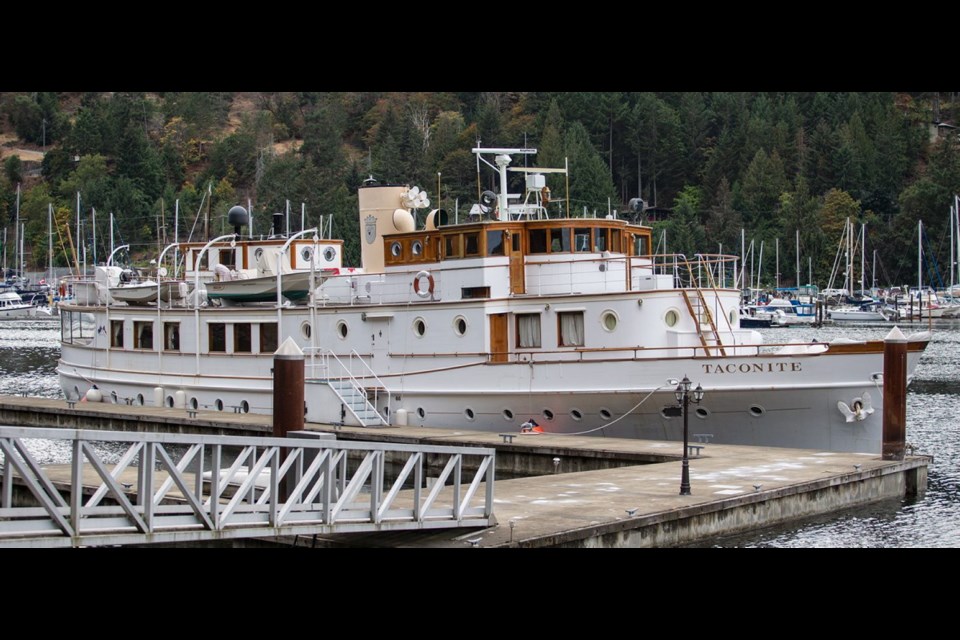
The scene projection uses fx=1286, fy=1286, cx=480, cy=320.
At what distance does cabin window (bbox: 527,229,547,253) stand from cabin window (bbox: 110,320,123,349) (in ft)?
51.2

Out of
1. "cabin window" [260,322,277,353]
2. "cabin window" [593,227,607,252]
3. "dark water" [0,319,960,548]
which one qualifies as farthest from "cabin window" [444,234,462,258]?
"dark water" [0,319,960,548]

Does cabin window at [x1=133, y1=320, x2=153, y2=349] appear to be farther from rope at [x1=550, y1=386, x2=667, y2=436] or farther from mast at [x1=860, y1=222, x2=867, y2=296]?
mast at [x1=860, y1=222, x2=867, y2=296]

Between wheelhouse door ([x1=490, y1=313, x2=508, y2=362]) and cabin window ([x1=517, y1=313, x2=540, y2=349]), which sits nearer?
cabin window ([x1=517, y1=313, x2=540, y2=349])

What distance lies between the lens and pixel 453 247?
3275 cm

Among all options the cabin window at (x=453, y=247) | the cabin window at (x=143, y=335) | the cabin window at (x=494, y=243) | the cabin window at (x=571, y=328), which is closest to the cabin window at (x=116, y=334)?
the cabin window at (x=143, y=335)

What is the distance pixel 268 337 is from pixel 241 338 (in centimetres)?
106

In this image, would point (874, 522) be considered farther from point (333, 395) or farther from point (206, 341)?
point (206, 341)

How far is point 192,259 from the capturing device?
42219mm

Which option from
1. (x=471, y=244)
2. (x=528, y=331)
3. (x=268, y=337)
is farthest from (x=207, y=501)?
(x=268, y=337)

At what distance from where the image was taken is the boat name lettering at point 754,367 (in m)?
28.6

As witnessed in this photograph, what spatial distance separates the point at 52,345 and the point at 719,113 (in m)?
96.9

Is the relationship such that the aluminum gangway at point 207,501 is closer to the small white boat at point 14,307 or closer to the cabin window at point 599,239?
the cabin window at point 599,239

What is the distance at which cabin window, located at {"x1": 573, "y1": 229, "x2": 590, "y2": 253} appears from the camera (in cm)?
3195

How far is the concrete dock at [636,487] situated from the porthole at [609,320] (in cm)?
270
